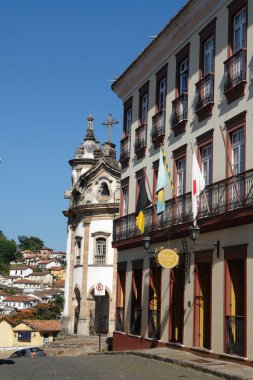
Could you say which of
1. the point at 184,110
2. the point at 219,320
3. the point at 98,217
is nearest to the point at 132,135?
the point at 184,110

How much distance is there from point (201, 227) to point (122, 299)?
8486mm

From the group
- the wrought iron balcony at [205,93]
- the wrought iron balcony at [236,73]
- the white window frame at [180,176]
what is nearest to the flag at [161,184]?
the white window frame at [180,176]

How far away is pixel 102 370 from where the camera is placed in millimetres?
15555

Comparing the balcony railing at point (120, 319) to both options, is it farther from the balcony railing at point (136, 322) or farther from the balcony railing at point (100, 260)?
the balcony railing at point (100, 260)

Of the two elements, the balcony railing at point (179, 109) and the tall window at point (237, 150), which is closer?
the tall window at point (237, 150)

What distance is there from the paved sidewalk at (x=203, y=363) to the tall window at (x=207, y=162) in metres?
4.95

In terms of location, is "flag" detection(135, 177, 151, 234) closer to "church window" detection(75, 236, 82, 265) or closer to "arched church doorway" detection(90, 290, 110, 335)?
"arched church doorway" detection(90, 290, 110, 335)

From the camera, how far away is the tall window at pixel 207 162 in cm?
1847

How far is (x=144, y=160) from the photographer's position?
23969 mm

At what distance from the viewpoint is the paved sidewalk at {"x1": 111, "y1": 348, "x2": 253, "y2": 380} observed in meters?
13.7

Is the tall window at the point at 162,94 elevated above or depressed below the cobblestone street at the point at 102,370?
above

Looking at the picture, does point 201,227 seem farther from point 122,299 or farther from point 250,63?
point 122,299

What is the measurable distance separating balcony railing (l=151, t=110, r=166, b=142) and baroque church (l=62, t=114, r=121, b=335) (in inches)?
651

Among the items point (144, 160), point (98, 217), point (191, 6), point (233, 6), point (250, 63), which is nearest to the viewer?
point (250, 63)
